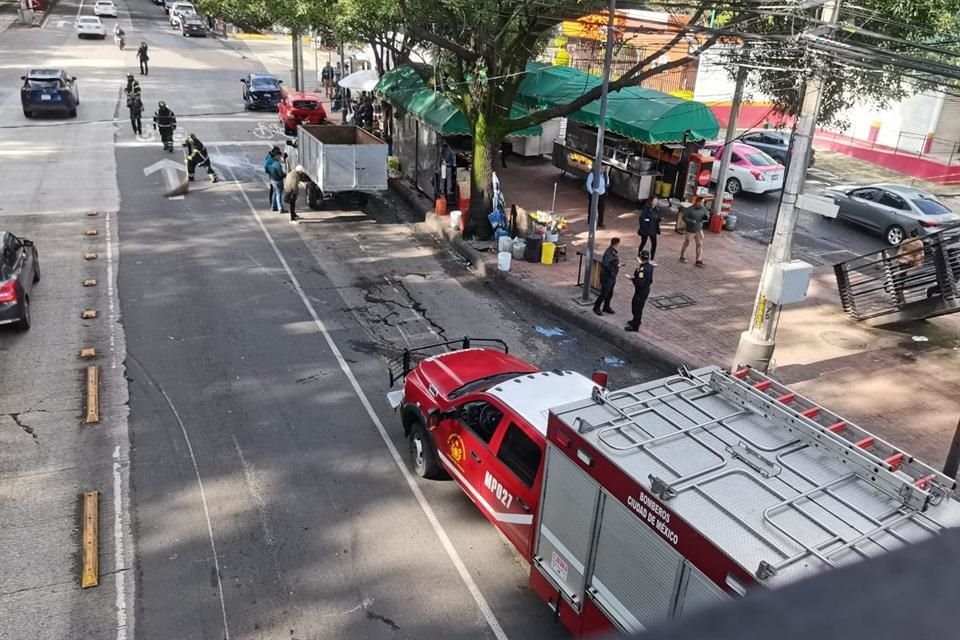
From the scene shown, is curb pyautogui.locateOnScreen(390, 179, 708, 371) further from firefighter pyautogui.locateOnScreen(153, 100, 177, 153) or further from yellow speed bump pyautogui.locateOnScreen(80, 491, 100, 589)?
firefighter pyautogui.locateOnScreen(153, 100, 177, 153)

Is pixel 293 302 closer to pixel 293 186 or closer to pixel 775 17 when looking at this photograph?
pixel 293 186

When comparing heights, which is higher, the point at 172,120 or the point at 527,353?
the point at 172,120

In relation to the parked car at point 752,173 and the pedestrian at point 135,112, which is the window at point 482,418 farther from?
the pedestrian at point 135,112

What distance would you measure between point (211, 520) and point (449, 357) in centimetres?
348

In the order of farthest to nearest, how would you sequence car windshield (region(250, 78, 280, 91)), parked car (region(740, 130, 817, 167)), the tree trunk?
car windshield (region(250, 78, 280, 91)) < parked car (region(740, 130, 817, 167)) < the tree trunk

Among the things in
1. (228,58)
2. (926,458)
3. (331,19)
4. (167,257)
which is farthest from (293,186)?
(228,58)

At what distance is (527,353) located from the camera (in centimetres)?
1341

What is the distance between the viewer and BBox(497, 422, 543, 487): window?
7.57 metres

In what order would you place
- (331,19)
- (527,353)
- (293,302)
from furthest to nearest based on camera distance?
(331,19) → (293,302) → (527,353)

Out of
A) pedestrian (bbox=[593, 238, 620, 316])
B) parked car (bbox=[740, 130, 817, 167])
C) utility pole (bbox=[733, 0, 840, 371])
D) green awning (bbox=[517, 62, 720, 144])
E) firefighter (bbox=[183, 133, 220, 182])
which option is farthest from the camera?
parked car (bbox=[740, 130, 817, 167])

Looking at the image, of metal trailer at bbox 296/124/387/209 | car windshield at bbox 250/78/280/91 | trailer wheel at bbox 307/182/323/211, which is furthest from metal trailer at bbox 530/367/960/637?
car windshield at bbox 250/78/280/91

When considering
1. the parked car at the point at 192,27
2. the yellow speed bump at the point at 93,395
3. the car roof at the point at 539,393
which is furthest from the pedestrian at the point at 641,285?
the parked car at the point at 192,27

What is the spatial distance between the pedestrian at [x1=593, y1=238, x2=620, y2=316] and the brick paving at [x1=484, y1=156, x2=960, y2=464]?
0.26 meters

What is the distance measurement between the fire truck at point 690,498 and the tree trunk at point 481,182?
1092 cm
